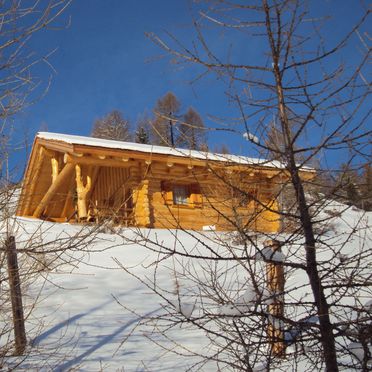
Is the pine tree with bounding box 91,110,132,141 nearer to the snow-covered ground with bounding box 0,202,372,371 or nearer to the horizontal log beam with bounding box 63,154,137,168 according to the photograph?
the horizontal log beam with bounding box 63,154,137,168

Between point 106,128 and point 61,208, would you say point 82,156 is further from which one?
point 106,128

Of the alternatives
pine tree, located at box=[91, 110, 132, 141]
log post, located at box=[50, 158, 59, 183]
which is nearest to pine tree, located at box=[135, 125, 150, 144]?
pine tree, located at box=[91, 110, 132, 141]

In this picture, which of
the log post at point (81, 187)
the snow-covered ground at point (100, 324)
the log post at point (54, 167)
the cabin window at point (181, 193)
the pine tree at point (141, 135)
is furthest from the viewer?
the pine tree at point (141, 135)

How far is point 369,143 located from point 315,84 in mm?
406

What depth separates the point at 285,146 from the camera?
2377 mm

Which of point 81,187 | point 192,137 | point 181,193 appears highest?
point 181,193

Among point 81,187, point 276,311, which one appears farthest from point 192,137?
point 81,187

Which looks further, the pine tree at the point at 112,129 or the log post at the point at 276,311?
the pine tree at the point at 112,129

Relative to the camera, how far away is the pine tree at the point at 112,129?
128ft

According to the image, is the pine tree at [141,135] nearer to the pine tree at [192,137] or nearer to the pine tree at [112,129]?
the pine tree at [112,129]

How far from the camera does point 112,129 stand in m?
40.3

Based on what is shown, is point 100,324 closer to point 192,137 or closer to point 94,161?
point 192,137

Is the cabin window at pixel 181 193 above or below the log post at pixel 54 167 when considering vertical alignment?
below

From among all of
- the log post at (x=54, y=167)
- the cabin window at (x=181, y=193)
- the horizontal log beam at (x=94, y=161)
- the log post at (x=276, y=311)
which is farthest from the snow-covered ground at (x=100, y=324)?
the log post at (x=54, y=167)
